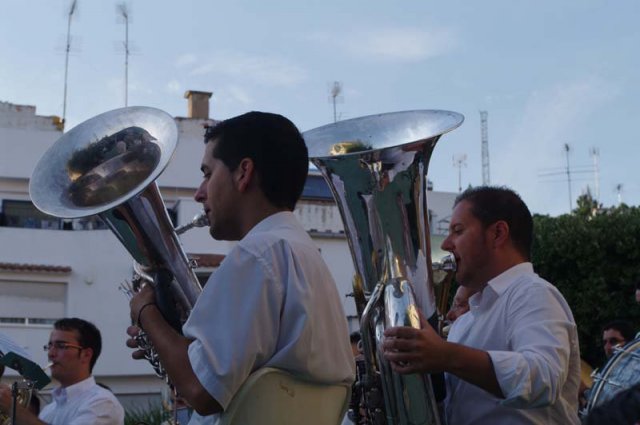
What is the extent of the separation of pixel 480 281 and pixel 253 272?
1257mm

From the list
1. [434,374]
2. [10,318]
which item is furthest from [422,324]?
[10,318]

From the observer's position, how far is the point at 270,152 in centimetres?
302

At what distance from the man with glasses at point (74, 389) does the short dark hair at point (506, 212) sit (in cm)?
297

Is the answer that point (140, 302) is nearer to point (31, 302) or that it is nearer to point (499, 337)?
point (499, 337)

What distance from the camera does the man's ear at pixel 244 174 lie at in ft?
9.82

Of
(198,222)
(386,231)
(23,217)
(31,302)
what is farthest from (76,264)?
(386,231)

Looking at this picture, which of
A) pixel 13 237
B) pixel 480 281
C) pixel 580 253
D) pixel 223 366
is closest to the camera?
pixel 223 366

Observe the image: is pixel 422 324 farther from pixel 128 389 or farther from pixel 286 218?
pixel 128 389

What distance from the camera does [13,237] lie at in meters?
25.1

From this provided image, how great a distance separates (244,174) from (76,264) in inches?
905

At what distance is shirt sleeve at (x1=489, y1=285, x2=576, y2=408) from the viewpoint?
10.00ft

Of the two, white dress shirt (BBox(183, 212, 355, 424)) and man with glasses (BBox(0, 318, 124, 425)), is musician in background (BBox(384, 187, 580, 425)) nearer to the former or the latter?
white dress shirt (BBox(183, 212, 355, 424))

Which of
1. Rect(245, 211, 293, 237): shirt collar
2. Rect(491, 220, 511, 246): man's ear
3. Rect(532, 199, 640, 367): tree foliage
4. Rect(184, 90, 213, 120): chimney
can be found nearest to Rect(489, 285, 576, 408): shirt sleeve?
Rect(491, 220, 511, 246): man's ear

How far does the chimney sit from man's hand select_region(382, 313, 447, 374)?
97.7 feet
